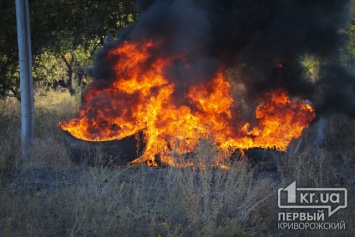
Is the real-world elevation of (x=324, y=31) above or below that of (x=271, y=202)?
above

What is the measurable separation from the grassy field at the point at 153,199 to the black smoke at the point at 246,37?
1851 mm

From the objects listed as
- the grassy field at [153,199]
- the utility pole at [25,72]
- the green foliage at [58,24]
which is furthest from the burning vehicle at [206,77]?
the green foliage at [58,24]

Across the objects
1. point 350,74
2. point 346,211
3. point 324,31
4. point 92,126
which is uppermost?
point 324,31

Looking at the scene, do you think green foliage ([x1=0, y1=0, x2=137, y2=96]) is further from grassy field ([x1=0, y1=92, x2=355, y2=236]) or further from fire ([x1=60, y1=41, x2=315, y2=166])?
grassy field ([x1=0, y1=92, x2=355, y2=236])

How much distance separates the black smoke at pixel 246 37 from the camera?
31.4 feet

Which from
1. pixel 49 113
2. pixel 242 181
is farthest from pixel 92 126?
pixel 49 113

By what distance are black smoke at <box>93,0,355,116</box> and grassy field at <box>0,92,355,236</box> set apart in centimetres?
185

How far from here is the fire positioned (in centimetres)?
918

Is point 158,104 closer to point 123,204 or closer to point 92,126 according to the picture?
point 92,126

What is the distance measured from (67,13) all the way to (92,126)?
4094mm

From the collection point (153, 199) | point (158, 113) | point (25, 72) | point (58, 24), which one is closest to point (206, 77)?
point (158, 113)

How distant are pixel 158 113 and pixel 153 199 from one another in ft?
8.59

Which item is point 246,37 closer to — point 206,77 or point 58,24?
point 206,77

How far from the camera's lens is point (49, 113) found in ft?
49.2
